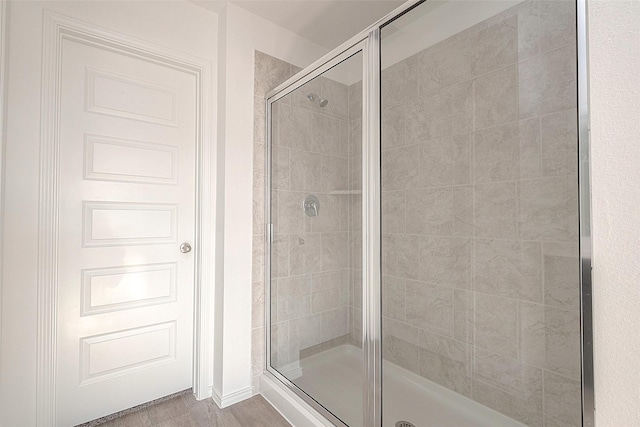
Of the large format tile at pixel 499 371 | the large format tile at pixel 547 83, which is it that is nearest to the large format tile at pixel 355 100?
the large format tile at pixel 547 83

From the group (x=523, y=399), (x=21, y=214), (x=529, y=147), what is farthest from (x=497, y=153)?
(x=21, y=214)

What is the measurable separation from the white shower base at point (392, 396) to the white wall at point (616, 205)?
0.92m

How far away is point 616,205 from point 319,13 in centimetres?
197

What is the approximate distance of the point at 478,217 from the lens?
1540 millimetres

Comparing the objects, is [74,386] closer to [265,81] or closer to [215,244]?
[215,244]

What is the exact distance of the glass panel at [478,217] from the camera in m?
1.25

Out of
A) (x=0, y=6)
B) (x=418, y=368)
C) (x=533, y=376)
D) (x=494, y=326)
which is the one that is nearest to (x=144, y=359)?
(x=418, y=368)

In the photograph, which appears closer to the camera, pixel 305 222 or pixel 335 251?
pixel 335 251

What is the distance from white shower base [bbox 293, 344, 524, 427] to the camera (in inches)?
54.7

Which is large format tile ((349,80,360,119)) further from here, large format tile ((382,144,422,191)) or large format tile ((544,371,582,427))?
large format tile ((544,371,582,427))

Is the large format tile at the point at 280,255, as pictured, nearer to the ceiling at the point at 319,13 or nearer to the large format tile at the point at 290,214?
the large format tile at the point at 290,214

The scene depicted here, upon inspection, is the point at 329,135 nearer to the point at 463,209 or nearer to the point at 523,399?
the point at 463,209

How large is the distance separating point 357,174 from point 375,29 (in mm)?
633

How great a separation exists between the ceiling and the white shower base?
6.54ft
